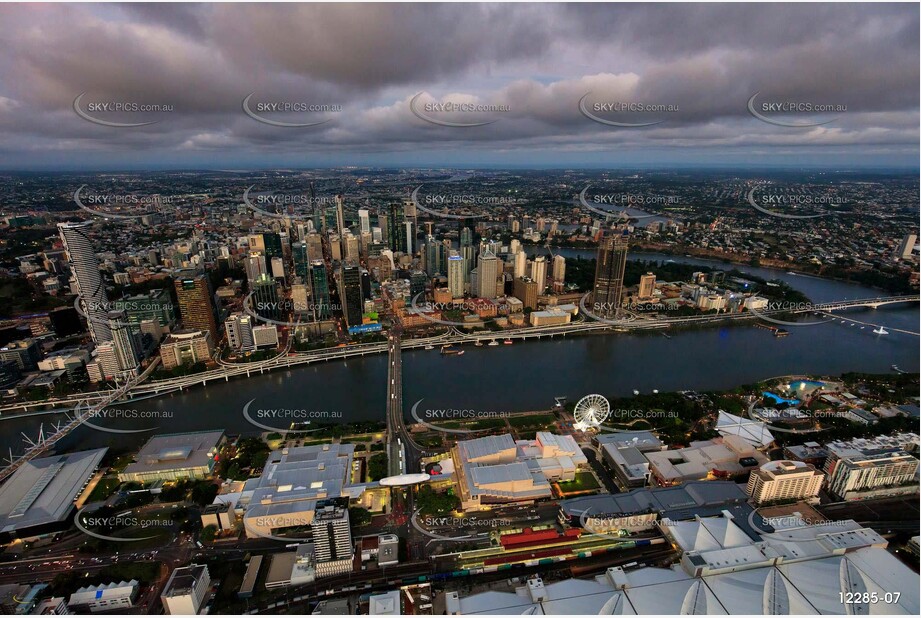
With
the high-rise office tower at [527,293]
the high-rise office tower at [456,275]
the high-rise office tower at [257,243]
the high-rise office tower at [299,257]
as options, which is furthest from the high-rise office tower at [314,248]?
the high-rise office tower at [527,293]

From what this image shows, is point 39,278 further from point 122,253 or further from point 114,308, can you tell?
point 114,308

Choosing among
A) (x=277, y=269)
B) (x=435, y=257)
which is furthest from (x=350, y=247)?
(x=435, y=257)

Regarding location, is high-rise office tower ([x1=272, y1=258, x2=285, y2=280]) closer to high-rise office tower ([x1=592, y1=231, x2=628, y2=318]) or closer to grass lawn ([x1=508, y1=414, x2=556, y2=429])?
high-rise office tower ([x1=592, y1=231, x2=628, y2=318])

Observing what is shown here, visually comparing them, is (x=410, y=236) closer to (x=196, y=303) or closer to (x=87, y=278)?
(x=196, y=303)

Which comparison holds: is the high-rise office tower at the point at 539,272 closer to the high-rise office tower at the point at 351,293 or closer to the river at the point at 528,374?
the river at the point at 528,374

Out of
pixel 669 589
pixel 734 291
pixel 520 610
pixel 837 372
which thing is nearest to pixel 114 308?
pixel 520 610

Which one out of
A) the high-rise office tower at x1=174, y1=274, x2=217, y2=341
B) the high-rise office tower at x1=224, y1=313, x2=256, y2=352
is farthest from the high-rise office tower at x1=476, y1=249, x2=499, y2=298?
the high-rise office tower at x1=174, y1=274, x2=217, y2=341
